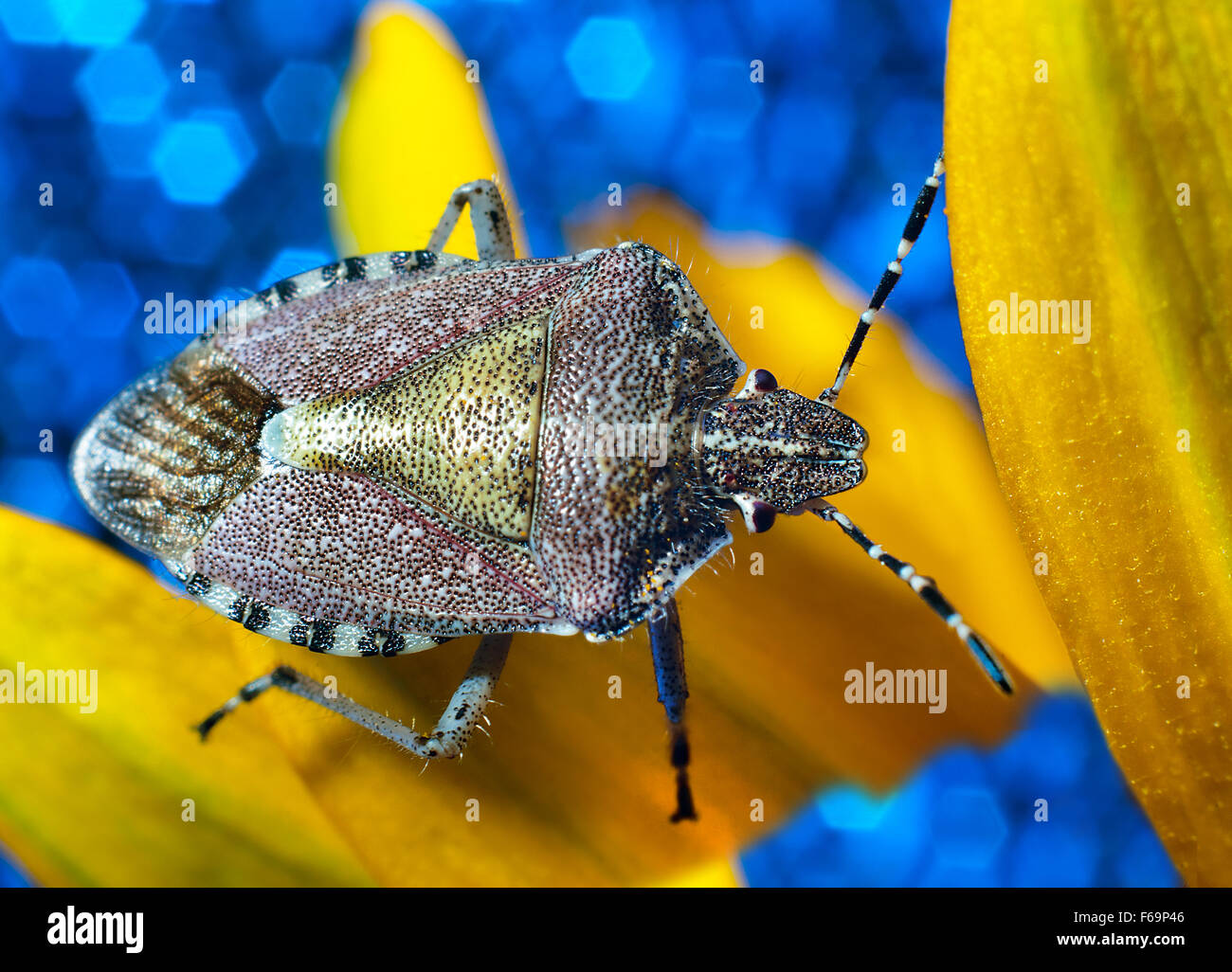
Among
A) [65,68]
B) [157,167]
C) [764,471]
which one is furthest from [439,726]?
[65,68]

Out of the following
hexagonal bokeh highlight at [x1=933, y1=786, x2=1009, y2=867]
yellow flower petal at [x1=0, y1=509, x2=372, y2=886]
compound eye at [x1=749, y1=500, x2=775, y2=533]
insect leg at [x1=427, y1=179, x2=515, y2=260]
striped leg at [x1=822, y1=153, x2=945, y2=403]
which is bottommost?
hexagonal bokeh highlight at [x1=933, y1=786, x2=1009, y2=867]

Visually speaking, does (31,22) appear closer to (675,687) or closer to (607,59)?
(607,59)

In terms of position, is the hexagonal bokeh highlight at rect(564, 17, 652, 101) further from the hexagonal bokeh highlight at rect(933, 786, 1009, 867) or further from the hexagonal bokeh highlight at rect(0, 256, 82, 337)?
Result: the hexagonal bokeh highlight at rect(933, 786, 1009, 867)

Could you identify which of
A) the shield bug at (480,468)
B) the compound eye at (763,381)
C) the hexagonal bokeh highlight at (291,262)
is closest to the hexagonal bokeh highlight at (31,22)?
the hexagonal bokeh highlight at (291,262)

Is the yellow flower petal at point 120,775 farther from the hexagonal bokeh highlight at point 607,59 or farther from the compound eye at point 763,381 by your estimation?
the hexagonal bokeh highlight at point 607,59

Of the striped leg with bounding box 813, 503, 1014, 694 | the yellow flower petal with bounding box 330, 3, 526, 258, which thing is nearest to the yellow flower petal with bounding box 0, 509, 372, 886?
the yellow flower petal with bounding box 330, 3, 526, 258

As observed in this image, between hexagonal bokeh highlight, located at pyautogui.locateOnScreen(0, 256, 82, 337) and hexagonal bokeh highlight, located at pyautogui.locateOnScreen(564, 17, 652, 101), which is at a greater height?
hexagonal bokeh highlight, located at pyautogui.locateOnScreen(564, 17, 652, 101)
